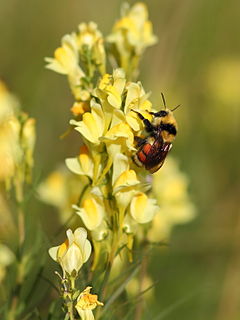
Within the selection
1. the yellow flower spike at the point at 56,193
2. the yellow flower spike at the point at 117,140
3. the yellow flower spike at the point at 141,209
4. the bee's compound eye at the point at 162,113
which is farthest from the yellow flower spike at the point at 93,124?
the yellow flower spike at the point at 56,193

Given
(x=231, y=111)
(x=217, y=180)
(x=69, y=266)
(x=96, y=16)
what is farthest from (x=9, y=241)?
(x=96, y=16)

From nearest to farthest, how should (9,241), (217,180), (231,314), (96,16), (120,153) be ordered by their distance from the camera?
(120,153)
(9,241)
(231,314)
(217,180)
(96,16)

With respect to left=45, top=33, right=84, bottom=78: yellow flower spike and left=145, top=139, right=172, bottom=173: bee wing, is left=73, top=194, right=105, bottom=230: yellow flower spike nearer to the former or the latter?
left=145, top=139, right=172, bottom=173: bee wing

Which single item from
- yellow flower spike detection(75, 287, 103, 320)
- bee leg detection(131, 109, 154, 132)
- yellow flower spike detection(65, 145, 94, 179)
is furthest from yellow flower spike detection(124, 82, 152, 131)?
yellow flower spike detection(75, 287, 103, 320)

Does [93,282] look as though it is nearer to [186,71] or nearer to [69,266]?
[69,266]

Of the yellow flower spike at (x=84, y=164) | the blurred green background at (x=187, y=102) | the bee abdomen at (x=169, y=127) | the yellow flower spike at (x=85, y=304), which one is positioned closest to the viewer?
the yellow flower spike at (x=85, y=304)

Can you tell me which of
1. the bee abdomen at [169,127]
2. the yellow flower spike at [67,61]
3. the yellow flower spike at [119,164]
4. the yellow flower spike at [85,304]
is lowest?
the yellow flower spike at [85,304]

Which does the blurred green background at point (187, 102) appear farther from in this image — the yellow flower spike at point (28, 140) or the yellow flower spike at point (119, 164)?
the yellow flower spike at point (119, 164)

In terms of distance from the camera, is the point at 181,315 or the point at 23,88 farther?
the point at 23,88
